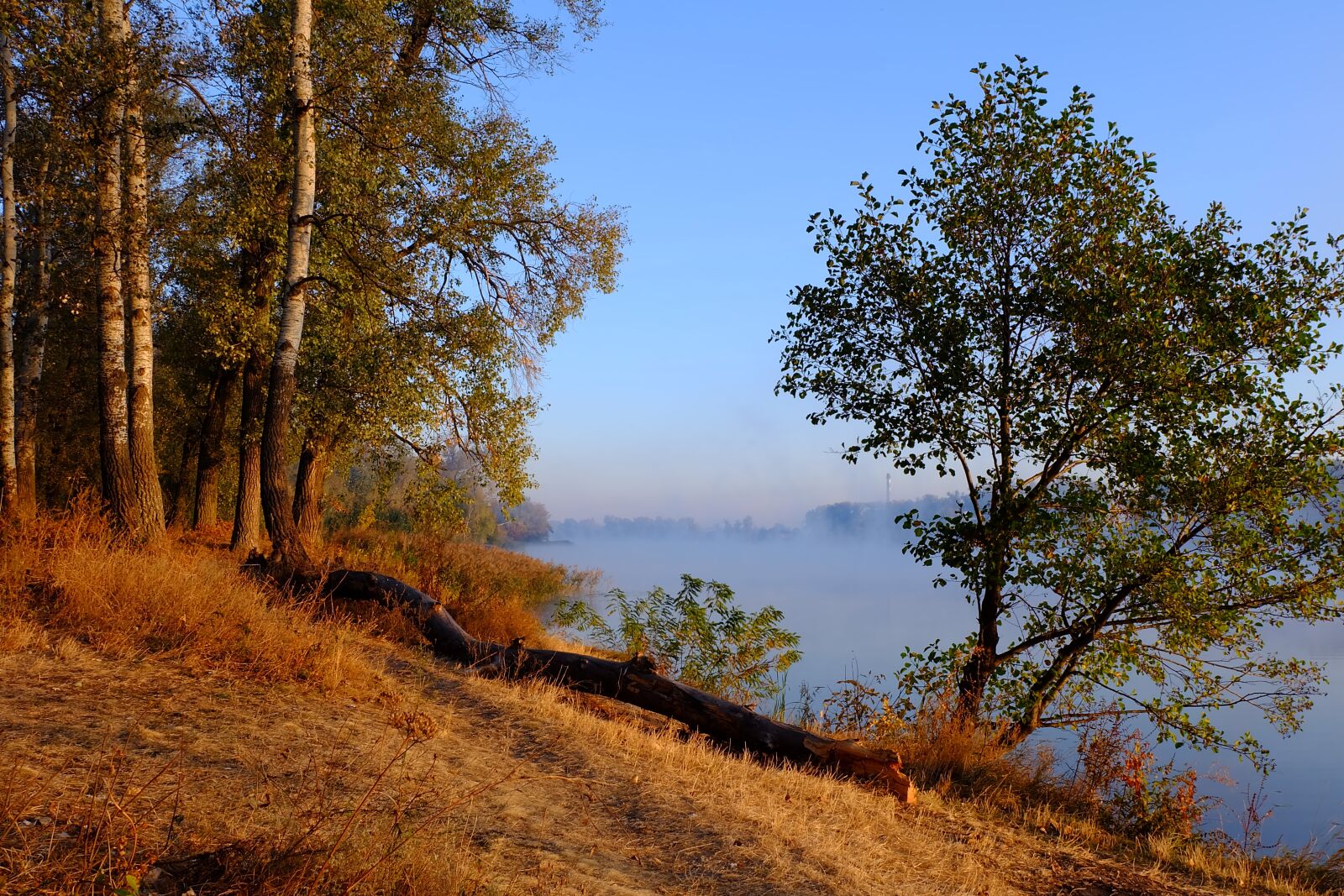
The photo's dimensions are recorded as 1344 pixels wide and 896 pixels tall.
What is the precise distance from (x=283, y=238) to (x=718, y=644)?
10433 mm

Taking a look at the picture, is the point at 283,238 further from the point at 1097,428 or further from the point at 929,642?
the point at 929,642

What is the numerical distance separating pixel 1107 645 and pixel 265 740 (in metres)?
8.59

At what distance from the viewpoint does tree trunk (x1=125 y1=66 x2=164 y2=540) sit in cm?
1073

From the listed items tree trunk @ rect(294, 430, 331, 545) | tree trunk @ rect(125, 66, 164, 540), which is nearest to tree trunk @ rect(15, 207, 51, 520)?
tree trunk @ rect(294, 430, 331, 545)

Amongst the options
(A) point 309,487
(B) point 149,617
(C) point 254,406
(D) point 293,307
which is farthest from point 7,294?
(B) point 149,617

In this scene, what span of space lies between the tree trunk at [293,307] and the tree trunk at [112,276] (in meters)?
1.92

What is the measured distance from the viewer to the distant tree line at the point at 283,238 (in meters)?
10.7

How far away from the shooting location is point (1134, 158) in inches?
386

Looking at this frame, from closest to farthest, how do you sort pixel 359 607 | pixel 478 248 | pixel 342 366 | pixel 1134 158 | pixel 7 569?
pixel 7 569
pixel 1134 158
pixel 359 607
pixel 342 366
pixel 478 248

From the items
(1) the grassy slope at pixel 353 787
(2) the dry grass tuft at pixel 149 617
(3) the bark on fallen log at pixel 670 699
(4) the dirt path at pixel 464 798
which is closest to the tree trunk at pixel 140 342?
(1) the grassy slope at pixel 353 787

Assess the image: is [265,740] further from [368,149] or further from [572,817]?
[368,149]

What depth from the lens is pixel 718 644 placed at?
42.5 ft

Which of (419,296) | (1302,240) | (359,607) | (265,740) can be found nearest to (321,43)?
(419,296)

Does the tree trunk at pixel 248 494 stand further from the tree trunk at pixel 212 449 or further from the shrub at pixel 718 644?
the shrub at pixel 718 644
